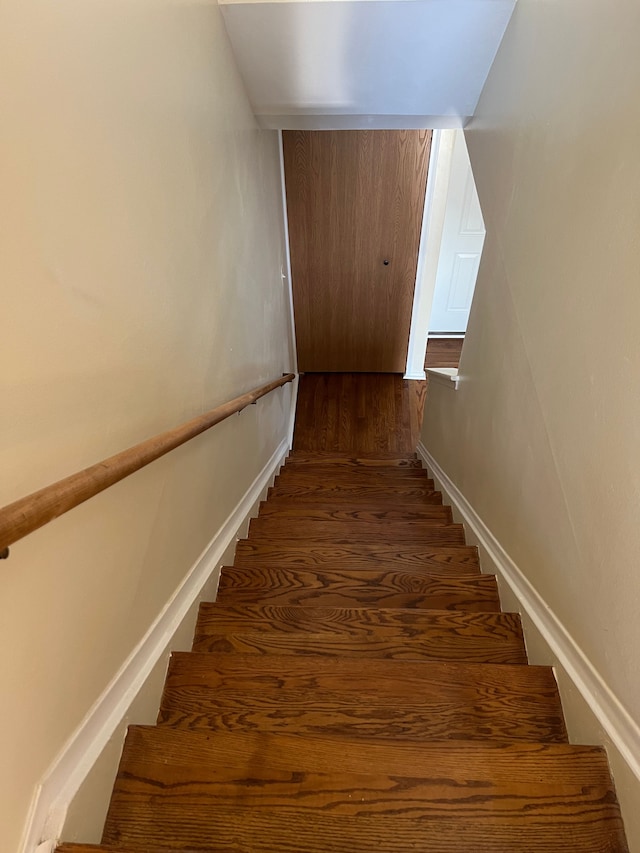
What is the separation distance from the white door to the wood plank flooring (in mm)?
3303

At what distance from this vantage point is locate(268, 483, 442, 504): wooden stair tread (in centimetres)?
255

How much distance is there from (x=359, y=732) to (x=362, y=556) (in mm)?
783

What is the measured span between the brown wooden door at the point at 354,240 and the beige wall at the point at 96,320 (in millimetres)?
2224

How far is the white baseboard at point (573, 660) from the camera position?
91 cm

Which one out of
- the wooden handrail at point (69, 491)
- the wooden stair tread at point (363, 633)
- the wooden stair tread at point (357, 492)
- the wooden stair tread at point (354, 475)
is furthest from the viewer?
the wooden stair tread at point (354, 475)

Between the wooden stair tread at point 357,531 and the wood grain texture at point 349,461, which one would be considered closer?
the wooden stair tread at point 357,531

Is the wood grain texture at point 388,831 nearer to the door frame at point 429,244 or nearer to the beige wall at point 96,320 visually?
the beige wall at point 96,320

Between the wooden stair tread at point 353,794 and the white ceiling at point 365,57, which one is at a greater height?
the white ceiling at point 365,57

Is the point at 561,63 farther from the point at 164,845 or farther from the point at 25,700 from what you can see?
the point at 164,845

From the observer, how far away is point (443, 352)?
4.72 m

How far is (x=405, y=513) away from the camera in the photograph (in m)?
2.26

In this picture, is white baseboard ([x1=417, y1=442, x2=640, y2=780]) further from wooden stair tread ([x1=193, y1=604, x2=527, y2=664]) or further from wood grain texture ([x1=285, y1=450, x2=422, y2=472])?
wood grain texture ([x1=285, y1=450, x2=422, y2=472])

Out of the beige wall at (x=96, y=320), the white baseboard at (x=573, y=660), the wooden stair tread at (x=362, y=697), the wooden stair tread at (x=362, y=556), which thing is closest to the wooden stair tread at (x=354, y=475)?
the wooden stair tread at (x=362, y=556)

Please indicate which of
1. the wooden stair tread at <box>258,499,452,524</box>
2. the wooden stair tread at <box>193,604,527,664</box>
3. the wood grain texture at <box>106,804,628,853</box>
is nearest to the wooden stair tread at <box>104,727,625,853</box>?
the wood grain texture at <box>106,804,628,853</box>
